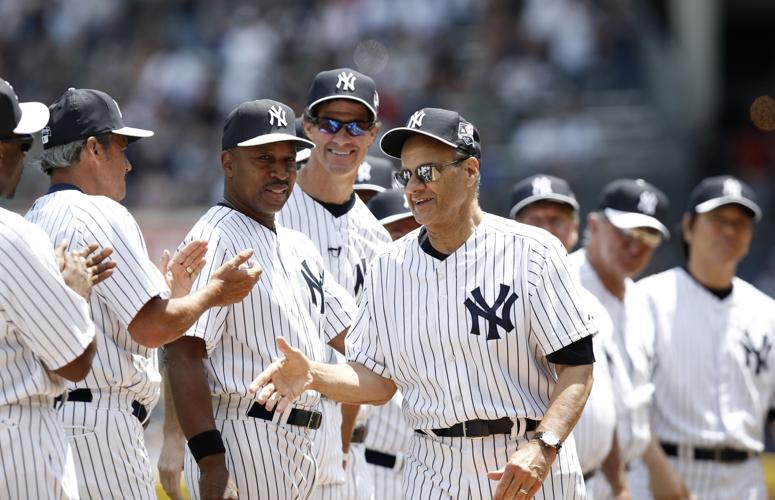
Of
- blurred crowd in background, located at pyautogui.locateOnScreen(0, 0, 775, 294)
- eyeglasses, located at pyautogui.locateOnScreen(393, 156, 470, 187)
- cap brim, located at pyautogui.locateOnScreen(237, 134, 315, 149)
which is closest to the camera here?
eyeglasses, located at pyautogui.locateOnScreen(393, 156, 470, 187)

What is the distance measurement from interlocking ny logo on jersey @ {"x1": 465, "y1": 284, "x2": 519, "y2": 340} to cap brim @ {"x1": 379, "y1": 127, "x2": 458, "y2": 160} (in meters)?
0.58

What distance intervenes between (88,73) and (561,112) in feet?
22.5

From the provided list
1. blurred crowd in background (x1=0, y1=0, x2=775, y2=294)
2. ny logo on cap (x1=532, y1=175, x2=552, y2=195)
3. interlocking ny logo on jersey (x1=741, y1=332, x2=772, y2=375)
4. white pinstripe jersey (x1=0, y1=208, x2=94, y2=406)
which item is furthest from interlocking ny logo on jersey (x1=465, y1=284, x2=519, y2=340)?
blurred crowd in background (x1=0, y1=0, x2=775, y2=294)

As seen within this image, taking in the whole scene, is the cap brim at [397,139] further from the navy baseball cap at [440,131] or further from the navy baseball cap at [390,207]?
the navy baseball cap at [390,207]

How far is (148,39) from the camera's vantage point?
18234mm

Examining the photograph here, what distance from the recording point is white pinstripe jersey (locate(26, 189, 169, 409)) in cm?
452

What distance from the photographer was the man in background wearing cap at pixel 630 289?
6859 millimetres

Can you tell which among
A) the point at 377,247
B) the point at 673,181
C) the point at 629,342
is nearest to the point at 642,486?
the point at 629,342

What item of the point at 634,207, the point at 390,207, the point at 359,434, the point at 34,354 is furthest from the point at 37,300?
the point at 634,207

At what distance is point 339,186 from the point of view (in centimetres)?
605

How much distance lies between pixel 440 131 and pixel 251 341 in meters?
1.09

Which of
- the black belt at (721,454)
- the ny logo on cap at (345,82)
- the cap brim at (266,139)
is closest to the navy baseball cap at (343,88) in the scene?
the ny logo on cap at (345,82)

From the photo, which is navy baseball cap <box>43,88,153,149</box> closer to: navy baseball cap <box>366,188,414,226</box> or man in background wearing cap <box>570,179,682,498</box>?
navy baseball cap <box>366,188,414,226</box>

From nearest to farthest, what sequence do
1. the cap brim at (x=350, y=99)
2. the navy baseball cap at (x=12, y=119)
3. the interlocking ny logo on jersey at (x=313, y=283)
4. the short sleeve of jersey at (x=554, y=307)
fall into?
the navy baseball cap at (x=12, y=119) < the short sleeve of jersey at (x=554, y=307) < the interlocking ny logo on jersey at (x=313, y=283) < the cap brim at (x=350, y=99)
